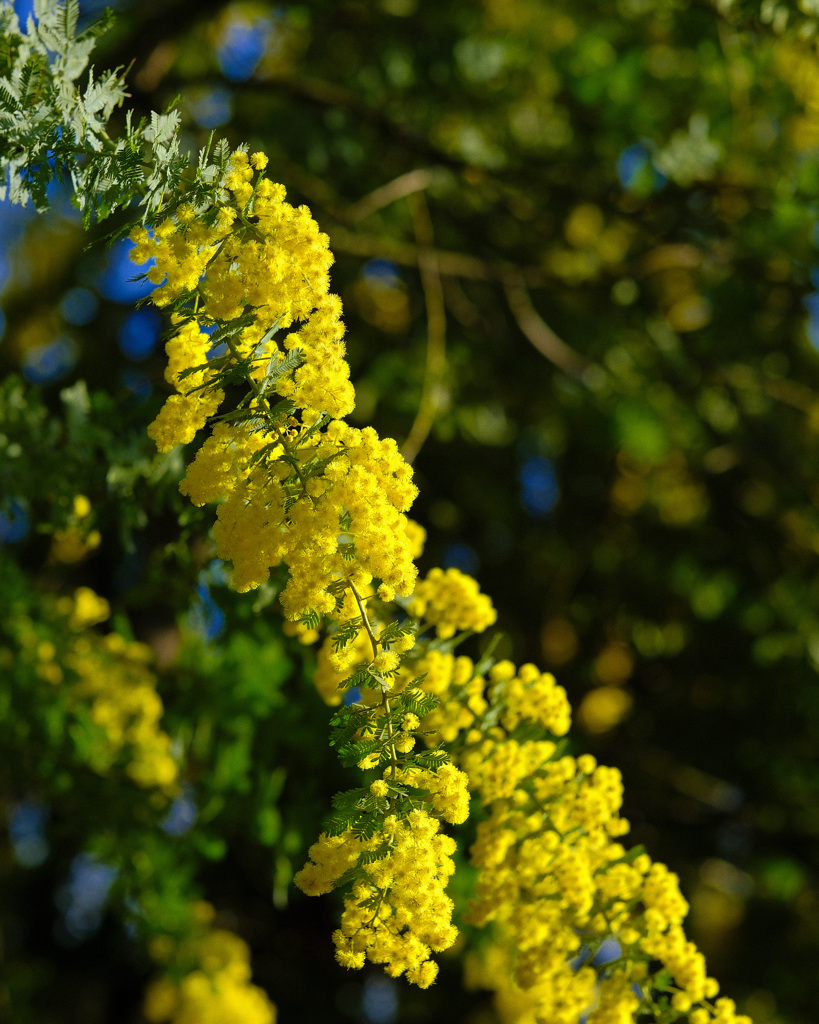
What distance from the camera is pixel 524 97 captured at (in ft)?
18.9

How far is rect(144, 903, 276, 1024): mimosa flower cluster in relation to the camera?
367 cm

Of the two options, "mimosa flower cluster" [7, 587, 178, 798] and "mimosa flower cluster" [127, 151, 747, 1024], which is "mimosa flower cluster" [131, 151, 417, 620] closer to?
"mimosa flower cluster" [127, 151, 747, 1024]

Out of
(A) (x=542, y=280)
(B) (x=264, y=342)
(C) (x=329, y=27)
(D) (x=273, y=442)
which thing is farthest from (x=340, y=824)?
(C) (x=329, y=27)

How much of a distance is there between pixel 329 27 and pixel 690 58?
6.98 ft

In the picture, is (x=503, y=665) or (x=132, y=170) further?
(x=503, y=665)

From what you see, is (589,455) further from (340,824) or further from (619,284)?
(340,824)

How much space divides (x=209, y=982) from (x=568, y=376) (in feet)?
11.1

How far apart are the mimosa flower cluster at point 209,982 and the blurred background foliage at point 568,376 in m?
0.32

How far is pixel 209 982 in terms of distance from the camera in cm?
399

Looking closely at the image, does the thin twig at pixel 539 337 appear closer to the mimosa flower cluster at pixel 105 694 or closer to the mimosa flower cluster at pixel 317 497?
the mimosa flower cluster at pixel 105 694

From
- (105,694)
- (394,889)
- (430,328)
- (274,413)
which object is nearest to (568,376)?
(430,328)

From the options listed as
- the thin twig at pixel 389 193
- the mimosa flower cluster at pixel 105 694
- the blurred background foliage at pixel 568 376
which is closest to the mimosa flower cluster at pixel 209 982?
the blurred background foliage at pixel 568 376

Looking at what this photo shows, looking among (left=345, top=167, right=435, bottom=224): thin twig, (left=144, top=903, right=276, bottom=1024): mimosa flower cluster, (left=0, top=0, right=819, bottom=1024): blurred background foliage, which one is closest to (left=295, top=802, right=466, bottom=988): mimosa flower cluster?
(left=144, top=903, right=276, bottom=1024): mimosa flower cluster

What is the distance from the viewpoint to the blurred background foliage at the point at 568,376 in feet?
15.2
